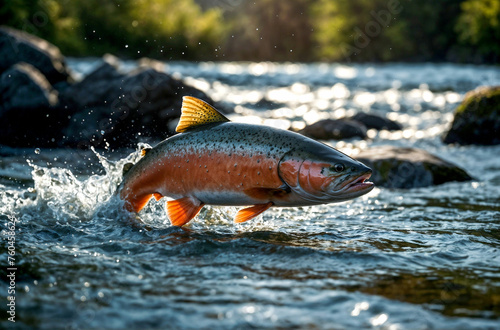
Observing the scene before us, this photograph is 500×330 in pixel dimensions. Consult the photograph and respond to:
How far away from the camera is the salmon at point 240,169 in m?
4.02

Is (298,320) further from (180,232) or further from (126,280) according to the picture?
(180,232)

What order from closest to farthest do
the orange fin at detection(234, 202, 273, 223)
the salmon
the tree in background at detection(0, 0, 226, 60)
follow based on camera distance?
the salmon → the orange fin at detection(234, 202, 273, 223) → the tree in background at detection(0, 0, 226, 60)

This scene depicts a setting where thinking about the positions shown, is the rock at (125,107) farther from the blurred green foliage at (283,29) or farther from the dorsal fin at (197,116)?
the blurred green foliage at (283,29)

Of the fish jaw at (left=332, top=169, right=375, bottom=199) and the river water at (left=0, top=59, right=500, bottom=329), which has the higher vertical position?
the fish jaw at (left=332, top=169, right=375, bottom=199)

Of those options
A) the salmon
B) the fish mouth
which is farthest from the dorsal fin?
the fish mouth

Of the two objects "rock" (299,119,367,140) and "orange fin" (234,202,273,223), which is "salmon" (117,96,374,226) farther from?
"rock" (299,119,367,140)

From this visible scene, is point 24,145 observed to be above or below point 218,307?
above

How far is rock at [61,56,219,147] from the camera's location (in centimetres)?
1045

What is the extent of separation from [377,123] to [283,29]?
53.7 metres

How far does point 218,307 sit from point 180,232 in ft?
5.43

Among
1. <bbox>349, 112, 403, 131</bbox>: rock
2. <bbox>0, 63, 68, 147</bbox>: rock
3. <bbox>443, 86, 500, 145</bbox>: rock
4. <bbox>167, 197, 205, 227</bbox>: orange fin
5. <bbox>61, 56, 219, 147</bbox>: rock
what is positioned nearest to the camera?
<bbox>167, 197, 205, 227</bbox>: orange fin

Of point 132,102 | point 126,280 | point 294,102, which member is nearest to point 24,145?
point 132,102

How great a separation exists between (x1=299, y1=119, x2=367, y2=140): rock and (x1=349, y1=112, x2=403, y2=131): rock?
1.03 metres

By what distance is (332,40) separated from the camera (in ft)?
173
